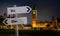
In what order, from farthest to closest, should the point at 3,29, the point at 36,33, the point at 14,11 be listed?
1. the point at 36,33
2. the point at 3,29
3. the point at 14,11

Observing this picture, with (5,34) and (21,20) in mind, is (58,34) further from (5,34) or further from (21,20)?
(21,20)

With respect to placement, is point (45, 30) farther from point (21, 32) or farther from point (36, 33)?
point (21, 32)

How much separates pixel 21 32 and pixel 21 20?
17.5ft

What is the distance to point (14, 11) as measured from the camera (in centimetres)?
195

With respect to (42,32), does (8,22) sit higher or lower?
higher

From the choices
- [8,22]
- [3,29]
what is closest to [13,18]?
[8,22]

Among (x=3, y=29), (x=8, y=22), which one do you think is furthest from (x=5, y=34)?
(x=8, y=22)

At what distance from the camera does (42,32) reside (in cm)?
728

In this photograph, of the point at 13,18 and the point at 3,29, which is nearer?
the point at 13,18

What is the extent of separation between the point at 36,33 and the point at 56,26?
2.78 ft

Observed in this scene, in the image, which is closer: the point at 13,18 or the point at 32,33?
the point at 13,18

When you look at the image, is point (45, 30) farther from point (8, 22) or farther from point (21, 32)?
point (8, 22)

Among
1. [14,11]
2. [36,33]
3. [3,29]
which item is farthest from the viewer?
[36,33]

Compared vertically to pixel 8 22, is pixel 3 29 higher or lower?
lower
